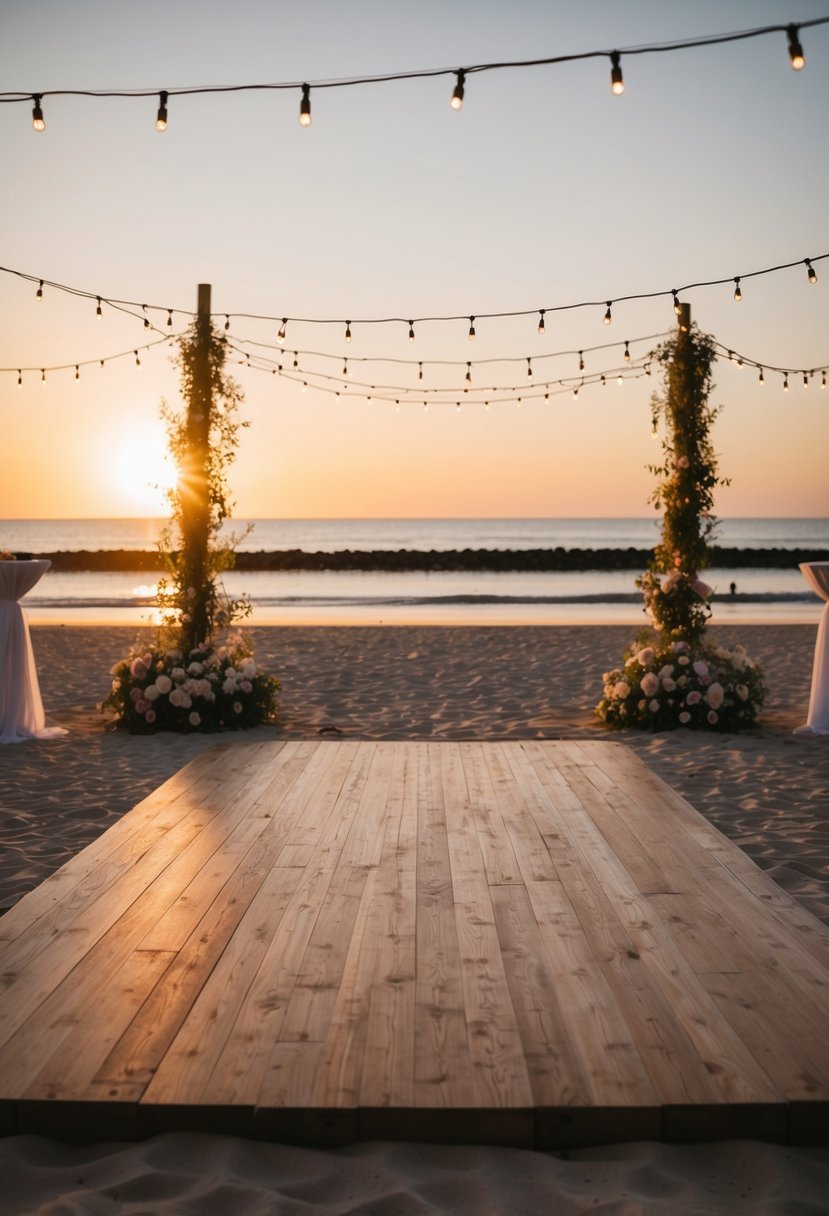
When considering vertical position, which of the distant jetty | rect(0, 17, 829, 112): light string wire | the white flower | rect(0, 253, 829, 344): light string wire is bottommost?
the white flower

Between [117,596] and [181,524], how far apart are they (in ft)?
56.1

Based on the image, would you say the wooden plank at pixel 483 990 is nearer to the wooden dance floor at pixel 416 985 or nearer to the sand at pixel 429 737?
the wooden dance floor at pixel 416 985

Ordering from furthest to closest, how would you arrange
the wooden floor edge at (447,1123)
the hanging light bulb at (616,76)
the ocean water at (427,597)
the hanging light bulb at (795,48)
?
the ocean water at (427,597) → the hanging light bulb at (616,76) → the hanging light bulb at (795,48) → the wooden floor edge at (447,1123)

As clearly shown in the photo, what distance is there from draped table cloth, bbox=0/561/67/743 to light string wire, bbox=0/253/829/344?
7.21 ft

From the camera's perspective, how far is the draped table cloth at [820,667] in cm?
682

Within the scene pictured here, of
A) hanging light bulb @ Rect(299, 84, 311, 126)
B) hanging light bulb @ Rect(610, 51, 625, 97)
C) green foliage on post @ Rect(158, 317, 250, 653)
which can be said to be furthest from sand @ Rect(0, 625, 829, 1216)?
hanging light bulb @ Rect(299, 84, 311, 126)

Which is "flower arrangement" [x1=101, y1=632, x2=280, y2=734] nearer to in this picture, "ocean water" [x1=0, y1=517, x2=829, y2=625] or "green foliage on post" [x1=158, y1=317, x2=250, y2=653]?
"green foliage on post" [x1=158, y1=317, x2=250, y2=653]

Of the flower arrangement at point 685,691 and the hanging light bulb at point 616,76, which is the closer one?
the hanging light bulb at point 616,76

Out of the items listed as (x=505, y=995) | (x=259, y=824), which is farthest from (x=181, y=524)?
(x=505, y=995)

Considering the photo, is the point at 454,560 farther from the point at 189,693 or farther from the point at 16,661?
the point at 16,661

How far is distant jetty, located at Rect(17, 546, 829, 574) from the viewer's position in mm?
36156

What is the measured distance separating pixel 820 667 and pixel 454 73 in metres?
4.46

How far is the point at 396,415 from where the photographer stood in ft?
36.6

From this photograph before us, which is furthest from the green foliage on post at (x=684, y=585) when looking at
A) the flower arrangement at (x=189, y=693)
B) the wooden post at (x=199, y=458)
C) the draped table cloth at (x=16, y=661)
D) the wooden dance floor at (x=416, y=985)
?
the draped table cloth at (x=16, y=661)
